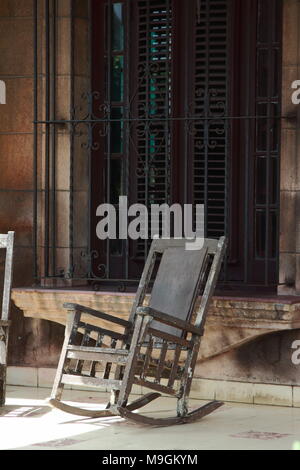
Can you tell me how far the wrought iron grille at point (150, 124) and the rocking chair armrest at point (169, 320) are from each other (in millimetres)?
1129

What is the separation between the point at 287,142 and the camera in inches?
328

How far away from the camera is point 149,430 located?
7.34 metres

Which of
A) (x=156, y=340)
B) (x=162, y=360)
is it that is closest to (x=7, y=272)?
(x=156, y=340)

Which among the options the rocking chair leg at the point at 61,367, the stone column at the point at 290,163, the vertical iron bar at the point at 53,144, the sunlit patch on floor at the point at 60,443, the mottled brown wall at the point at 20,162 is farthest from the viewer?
the mottled brown wall at the point at 20,162

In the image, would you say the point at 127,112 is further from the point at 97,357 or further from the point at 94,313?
the point at 97,357

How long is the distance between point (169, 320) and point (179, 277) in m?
0.64

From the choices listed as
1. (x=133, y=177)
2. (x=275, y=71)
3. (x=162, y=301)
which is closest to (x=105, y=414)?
(x=162, y=301)

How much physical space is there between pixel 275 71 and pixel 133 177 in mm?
1323

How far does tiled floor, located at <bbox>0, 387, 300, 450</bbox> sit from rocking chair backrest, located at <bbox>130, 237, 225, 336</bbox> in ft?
2.27

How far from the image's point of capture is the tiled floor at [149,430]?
681 centimetres

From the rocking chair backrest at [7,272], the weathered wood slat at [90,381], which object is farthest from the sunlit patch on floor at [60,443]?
the rocking chair backrest at [7,272]

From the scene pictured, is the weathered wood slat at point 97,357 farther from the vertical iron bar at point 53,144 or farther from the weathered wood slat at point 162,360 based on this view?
the vertical iron bar at point 53,144

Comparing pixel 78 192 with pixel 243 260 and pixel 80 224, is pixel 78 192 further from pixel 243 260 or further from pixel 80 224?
pixel 243 260

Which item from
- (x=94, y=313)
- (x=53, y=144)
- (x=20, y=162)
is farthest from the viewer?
(x=20, y=162)
